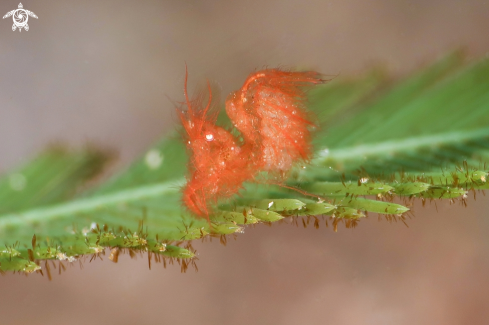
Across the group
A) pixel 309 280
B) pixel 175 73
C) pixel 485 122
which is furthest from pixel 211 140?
pixel 485 122

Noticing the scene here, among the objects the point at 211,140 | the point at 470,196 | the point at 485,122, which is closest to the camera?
the point at 470,196

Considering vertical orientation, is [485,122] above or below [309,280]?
above

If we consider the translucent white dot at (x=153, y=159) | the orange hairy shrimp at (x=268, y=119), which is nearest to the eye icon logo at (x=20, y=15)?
the translucent white dot at (x=153, y=159)

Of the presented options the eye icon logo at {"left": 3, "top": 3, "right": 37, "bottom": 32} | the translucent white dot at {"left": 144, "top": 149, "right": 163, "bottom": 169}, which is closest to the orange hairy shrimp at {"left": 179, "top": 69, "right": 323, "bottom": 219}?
the translucent white dot at {"left": 144, "top": 149, "right": 163, "bottom": 169}

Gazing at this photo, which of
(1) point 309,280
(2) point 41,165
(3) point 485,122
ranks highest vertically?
(3) point 485,122

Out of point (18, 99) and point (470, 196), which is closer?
point (470, 196)

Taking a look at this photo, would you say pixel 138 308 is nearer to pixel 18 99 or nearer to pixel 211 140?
pixel 211 140

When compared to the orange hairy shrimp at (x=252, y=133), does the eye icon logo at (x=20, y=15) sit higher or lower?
higher

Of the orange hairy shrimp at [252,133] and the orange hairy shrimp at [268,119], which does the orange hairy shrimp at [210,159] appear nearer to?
the orange hairy shrimp at [252,133]

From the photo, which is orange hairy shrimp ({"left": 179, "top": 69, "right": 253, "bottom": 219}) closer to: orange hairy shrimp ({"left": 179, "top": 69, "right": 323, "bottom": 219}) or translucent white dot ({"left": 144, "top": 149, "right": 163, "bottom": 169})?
orange hairy shrimp ({"left": 179, "top": 69, "right": 323, "bottom": 219})
